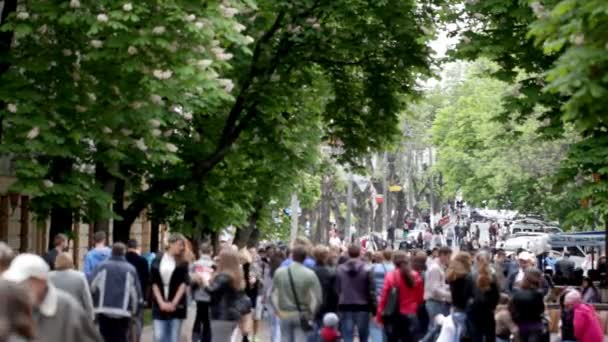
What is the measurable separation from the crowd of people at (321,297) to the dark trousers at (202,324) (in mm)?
20

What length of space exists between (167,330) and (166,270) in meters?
0.72

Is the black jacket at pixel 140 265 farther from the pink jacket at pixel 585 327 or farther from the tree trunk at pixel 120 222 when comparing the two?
the tree trunk at pixel 120 222

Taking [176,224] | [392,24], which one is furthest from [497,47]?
[176,224]

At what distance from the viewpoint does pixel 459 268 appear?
62.0 ft

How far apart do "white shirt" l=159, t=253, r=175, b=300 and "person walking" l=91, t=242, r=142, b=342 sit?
1427 millimetres

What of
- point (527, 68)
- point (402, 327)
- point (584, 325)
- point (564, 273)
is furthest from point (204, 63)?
point (564, 273)

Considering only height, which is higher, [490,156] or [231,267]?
[490,156]

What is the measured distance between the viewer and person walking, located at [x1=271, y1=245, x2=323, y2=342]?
17891 mm

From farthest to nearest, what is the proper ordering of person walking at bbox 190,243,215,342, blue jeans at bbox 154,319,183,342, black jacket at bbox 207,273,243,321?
1. person walking at bbox 190,243,215,342
2. blue jeans at bbox 154,319,183,342
3. black jacket at bbox 207,273,243,321

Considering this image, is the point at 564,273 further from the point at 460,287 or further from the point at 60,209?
the point at 460,287

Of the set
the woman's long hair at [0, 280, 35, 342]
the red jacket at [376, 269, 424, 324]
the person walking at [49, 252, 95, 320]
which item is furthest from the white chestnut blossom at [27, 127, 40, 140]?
the woman's long hair at [0, 280, 35, 342]

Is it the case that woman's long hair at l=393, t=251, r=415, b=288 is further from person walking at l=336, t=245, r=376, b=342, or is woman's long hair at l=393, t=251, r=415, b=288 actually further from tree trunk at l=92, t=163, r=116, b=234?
tree trunk at l=92, t=163, r=116, b=234

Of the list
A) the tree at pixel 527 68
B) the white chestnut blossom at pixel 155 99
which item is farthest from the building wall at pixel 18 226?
the tree at pixel 527 68

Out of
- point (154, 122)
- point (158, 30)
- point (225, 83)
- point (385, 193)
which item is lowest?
point (154, 122)
